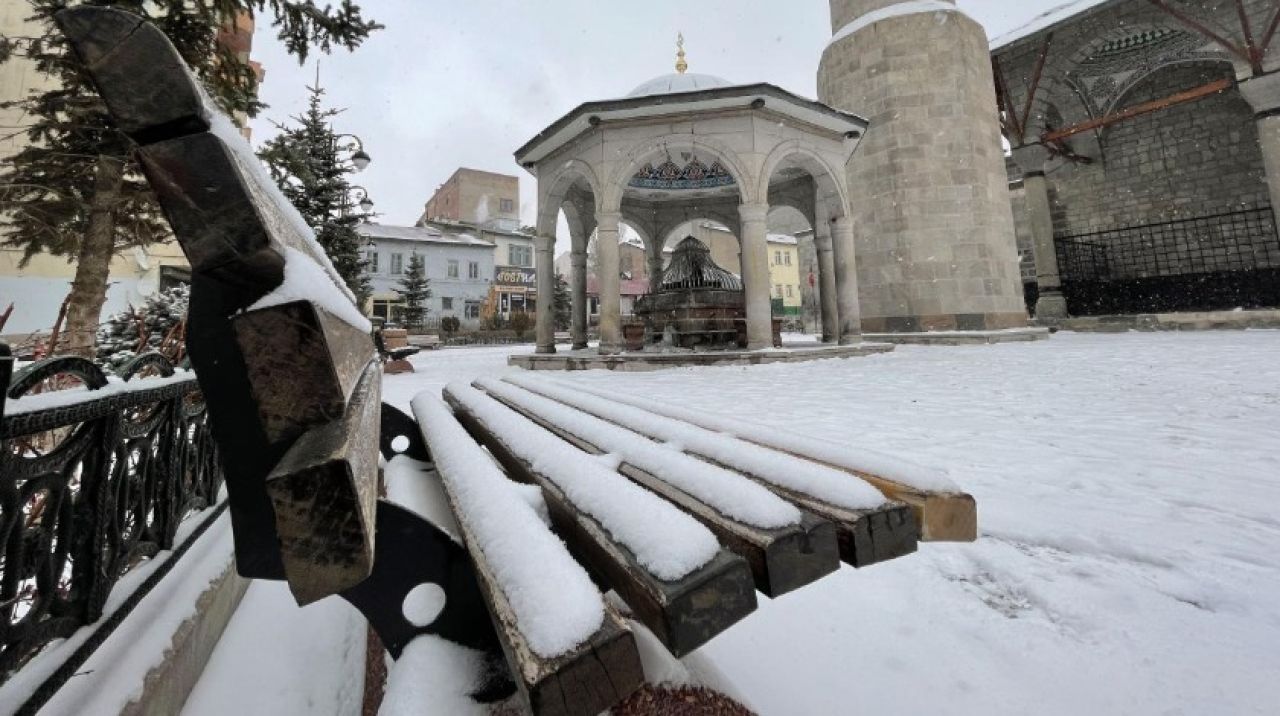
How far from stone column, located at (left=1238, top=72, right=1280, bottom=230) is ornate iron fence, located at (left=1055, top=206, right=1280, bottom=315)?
5.34ft

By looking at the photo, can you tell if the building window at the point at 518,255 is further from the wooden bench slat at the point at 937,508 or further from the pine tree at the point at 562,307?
the wooden bench slat at the point at 937,508

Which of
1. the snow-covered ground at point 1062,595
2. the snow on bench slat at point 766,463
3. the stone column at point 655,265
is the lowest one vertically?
the snow-covered ground at point 1062,595

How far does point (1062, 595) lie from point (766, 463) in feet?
3.49

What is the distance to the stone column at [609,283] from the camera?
826 centimetres

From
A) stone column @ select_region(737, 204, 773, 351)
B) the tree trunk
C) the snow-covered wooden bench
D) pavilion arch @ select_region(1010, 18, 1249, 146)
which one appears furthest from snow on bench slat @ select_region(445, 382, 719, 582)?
pavilion arch @ select_region(1010, 18, 1249, 146)

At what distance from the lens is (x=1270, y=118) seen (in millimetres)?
9359

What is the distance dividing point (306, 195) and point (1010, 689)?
14.7m

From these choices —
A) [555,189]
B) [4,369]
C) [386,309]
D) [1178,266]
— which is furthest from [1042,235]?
[386,309]

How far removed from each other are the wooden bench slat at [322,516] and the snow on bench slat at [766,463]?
692 mm

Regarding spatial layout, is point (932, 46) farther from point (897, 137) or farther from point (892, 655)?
point (892, 655)

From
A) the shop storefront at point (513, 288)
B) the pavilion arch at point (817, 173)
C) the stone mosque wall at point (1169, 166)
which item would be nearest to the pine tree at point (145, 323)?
the pavilion arch at point (817, 173)

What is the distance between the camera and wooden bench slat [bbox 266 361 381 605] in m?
0.55

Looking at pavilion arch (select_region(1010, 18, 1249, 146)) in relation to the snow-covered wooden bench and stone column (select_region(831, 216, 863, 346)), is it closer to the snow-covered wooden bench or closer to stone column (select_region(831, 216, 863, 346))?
stone column (select_region(831, 216, 863, 346))

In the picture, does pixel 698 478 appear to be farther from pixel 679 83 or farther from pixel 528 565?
pixel 679 83
